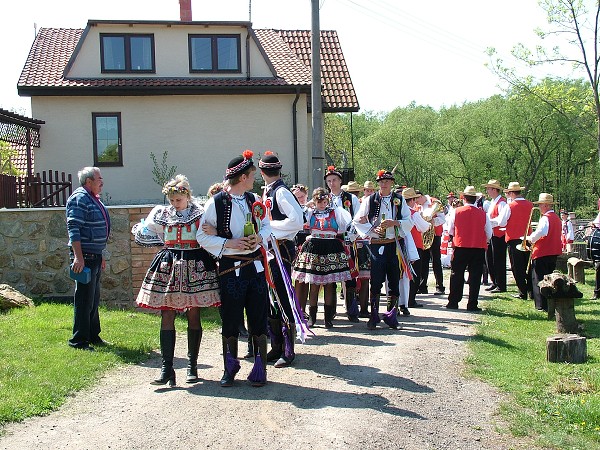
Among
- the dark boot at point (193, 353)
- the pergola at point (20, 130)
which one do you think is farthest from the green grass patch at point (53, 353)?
the pergola at point (20, 130)

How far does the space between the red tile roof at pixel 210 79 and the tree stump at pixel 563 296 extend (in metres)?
13.5

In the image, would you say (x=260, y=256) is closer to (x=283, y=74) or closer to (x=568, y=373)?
(x=568, y=373)

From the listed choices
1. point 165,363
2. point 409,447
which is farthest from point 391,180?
point 409,447

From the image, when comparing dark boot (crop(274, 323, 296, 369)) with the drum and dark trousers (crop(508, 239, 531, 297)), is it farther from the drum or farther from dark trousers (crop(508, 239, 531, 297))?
the drum

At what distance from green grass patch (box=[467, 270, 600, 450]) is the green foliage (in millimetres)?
12945

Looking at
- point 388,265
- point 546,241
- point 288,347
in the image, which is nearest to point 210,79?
point 546,241

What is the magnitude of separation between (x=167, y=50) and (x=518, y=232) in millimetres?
13068

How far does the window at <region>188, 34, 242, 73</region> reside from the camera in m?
22.5

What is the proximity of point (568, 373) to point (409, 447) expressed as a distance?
3.10 metres

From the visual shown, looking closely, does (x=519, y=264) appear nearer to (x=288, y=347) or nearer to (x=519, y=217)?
(x=519, y=217)

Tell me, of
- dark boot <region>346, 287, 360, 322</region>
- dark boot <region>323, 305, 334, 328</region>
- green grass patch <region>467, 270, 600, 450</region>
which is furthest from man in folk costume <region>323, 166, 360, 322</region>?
green grass patch <region>467, 270, 600, 450</region>

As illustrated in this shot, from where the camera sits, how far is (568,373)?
7590mm

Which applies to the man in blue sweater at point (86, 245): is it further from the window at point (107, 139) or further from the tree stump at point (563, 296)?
the window at point (107, 139)

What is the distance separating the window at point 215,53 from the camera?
22.5 m
